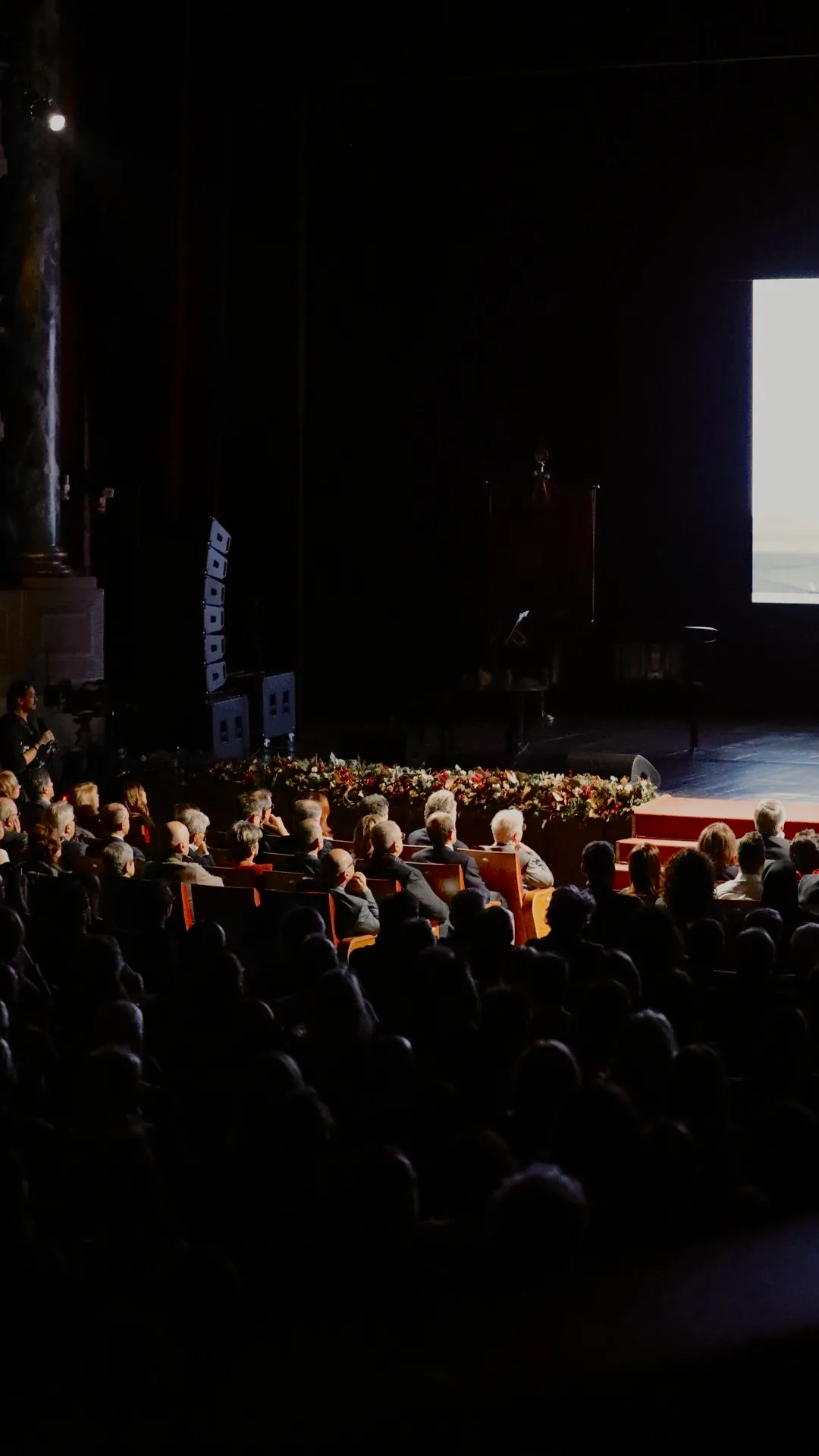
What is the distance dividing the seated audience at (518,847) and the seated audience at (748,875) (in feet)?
4.05

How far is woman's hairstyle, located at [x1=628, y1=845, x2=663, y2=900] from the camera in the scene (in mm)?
6402

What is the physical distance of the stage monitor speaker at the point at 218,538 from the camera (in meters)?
12.1

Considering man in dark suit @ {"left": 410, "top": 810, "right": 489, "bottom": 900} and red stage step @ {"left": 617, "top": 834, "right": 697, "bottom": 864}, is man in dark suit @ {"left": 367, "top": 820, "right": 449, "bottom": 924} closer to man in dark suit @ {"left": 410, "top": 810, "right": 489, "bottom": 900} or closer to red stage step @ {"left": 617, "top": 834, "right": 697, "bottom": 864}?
man in dark suit @ {"left": 410, "top": 810, "right": 489, "bottom": 900}

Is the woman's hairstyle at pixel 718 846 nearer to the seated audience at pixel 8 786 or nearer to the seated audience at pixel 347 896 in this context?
the seated audience at pixel 347 896

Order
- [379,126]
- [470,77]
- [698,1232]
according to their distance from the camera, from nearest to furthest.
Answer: [698,1232]
[470,77]
[379,126]

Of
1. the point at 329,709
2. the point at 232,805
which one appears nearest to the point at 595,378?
the point at 329,709

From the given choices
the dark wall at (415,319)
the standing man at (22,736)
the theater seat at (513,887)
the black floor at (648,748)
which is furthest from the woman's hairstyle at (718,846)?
the dark wall at (415,319)

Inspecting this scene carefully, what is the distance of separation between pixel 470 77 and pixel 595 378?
2708 mm

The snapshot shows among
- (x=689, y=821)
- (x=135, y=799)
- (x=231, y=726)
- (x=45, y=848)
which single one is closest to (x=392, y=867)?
(x=45, y=848)

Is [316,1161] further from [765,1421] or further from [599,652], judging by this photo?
[599,652]

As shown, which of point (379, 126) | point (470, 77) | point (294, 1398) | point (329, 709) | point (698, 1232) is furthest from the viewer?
point (329, 709)

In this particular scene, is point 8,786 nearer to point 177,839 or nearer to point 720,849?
point 177,839

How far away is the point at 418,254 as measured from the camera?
1459 centimetres

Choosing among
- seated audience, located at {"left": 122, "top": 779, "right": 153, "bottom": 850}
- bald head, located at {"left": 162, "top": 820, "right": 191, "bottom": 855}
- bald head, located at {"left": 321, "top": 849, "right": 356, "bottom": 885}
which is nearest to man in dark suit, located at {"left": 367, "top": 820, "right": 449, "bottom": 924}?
bald head, located at {"left": 321, "top": 849, "right": 356, "bottom": 885}
